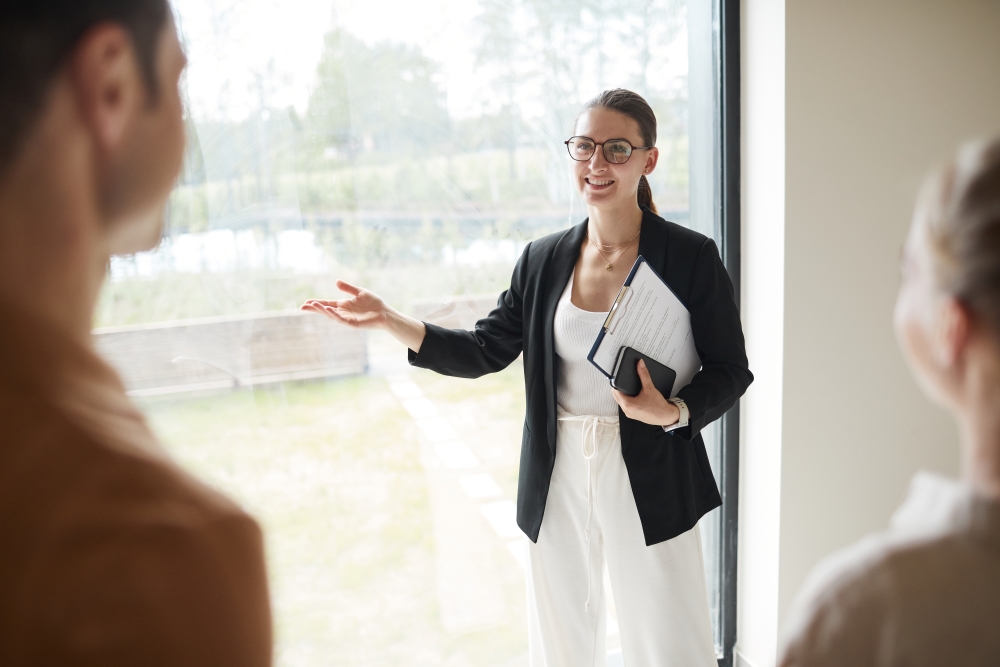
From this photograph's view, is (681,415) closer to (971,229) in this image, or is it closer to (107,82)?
(971,229)

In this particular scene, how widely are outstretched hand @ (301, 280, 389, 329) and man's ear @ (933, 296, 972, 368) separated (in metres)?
1.25

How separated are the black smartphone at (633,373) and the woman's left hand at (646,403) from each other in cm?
1

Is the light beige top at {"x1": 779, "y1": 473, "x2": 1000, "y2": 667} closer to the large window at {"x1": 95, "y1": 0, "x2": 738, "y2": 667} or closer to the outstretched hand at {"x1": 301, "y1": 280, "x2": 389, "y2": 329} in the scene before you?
the outstretched hand at {"x1": 301, "y1": 280, "x2": 389, "y2": 329}

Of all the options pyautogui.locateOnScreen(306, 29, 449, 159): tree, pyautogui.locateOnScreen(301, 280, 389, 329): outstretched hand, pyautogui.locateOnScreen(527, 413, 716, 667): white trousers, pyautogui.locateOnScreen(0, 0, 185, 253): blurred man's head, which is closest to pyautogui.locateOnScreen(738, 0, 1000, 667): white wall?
pyautogui.locateOnScreen(527, 413, 716, 667): white trousers

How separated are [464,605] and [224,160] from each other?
1.42 meters

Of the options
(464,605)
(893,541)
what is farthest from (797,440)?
(893,541)

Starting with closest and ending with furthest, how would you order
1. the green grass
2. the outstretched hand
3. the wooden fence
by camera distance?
1. the outstretched hand
2. the wooden fence
3. the green grass

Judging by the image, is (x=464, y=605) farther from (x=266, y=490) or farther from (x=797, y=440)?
(x=797, y=440)

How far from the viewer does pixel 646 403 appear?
1528mm

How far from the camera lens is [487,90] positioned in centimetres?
189

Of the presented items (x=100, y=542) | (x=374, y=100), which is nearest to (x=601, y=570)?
(x=374, y=100)

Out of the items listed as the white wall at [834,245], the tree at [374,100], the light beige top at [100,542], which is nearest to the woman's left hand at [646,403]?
the white wall at [834,245]

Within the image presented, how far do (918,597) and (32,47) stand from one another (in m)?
0.68

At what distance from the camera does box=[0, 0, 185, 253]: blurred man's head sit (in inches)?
16.0
